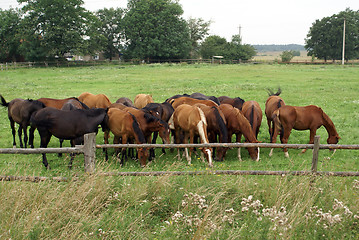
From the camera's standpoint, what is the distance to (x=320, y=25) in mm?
71188

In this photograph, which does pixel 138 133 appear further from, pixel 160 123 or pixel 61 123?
pixel 61 123

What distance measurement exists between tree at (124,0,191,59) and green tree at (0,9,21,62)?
19.2 m

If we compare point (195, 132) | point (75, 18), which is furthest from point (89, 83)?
point (75, 18)

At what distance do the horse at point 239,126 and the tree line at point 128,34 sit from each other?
45.3 meters

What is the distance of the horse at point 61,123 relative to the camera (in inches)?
345

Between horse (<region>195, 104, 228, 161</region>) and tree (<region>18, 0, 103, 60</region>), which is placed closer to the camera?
horse (<region>195, 104, 228, 161</region>)

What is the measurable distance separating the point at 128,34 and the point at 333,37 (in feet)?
140

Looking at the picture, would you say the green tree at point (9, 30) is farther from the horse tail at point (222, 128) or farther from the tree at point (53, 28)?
the horse tail at point (222, 128)

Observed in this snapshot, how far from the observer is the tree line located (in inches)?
1981

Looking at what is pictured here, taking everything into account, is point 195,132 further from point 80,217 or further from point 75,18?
point 75,18

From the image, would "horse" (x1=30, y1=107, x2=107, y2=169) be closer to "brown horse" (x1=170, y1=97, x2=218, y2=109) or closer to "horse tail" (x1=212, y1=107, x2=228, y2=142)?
"horse tail" (x1=212, y1=107, x2=228, y2=142)

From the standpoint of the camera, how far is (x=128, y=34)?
63719mm

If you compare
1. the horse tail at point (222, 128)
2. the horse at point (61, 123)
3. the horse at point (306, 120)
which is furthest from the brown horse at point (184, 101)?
the horse at point (61, 123)

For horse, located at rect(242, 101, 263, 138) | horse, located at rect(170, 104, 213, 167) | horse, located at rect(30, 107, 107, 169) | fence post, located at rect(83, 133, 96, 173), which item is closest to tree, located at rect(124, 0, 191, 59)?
horse, located at rect(242, 101, 263, 138)
